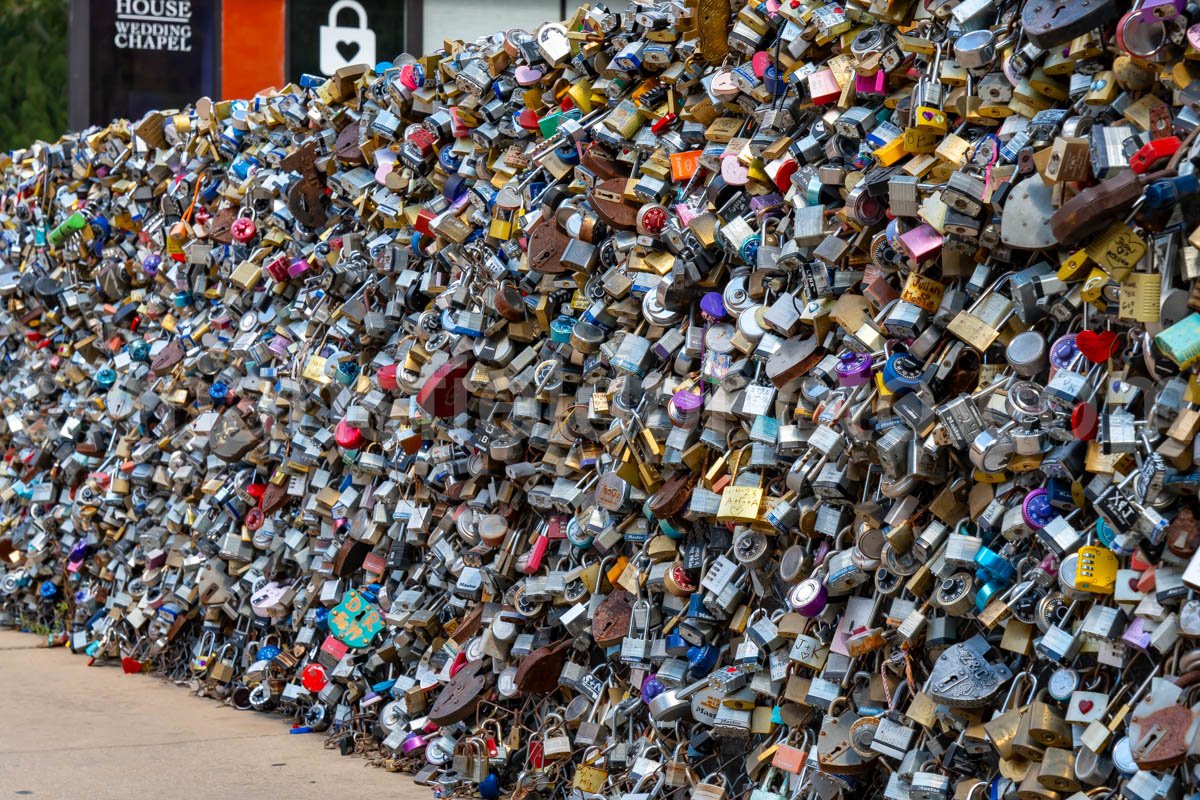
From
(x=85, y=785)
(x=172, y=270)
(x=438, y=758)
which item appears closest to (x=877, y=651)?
(x=438, y=758)

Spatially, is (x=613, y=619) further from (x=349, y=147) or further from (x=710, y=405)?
(x=349, y=147)

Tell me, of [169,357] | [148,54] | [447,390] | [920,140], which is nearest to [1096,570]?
[920,140]

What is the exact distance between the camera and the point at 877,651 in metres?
3.04

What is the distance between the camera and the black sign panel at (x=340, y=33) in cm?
1161

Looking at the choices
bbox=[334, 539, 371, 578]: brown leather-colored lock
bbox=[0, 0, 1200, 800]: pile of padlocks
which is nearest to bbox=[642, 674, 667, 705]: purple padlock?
bbox=[0, 0, 1200, 800]: pile of padlocks

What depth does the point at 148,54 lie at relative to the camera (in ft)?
36.2

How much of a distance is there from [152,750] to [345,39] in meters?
8.10

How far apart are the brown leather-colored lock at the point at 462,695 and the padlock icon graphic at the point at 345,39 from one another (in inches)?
326

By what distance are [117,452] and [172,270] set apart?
900 mm

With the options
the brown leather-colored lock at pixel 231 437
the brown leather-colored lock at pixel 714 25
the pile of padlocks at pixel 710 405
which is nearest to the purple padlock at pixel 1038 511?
the pile of padlocks at pixel 710 405

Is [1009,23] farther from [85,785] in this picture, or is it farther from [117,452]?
[117,452]

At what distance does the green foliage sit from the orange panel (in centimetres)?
856

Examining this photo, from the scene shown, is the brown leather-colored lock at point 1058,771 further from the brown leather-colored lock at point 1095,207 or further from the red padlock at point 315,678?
the red padlock at point 315,678

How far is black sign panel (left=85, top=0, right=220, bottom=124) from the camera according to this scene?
35.7 ft
